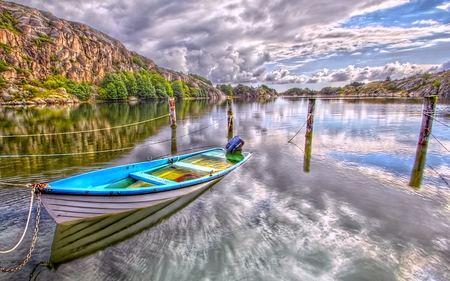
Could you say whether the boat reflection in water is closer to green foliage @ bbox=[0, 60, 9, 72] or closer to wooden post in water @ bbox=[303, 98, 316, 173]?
wooden post in water @ bbox=[303, 98, 316, 173]

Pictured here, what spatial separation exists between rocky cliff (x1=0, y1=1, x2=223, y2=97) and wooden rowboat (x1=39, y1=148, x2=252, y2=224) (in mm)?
115019

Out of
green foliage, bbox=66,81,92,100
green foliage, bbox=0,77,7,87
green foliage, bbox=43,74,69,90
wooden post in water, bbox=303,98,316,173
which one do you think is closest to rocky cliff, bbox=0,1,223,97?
green foliage, bbox=0,77,7,87

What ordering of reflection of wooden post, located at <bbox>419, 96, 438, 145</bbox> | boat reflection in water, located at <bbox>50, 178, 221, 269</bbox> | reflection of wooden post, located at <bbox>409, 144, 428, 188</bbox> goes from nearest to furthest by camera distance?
1. boat reflection in water, located at <bbox>50, 178, 221, 269</bbox>
2. reflection of wooden post, located at <bbox>409, 144, 428, 188</bbox>
3. reflection of wooden post, located at <bbox>419, 96, 438, 145</bbox>

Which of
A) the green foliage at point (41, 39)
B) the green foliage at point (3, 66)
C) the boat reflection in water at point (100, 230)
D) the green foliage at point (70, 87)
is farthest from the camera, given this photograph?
the green foliage at point (41, 39)

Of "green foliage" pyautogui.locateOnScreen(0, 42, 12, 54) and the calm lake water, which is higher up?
"green foliage" pyautogui.locateOnScreen(0, 42, 12, 54)

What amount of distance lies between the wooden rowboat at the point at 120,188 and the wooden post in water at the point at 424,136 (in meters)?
9.86

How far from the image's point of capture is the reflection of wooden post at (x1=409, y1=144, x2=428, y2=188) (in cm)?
1083

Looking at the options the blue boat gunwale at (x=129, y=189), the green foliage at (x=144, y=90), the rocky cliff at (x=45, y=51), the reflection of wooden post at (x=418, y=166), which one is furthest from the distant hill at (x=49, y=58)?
the reflection of wooden post at (x=418, y=166)

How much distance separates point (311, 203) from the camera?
29.2 ft

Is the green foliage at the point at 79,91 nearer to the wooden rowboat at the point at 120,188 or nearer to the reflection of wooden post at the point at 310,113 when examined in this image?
the reflection of wooden post at the point at 310,113

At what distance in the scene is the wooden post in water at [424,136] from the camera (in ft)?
40.0

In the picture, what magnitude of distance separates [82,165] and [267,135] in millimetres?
16152

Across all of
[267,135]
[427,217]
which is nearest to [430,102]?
[427,217]

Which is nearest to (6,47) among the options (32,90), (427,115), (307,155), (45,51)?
(45,51)
